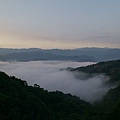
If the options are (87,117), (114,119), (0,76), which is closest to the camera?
(114,119)

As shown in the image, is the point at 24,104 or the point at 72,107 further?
the point at 72,107

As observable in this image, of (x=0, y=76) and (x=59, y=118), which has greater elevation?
(x=0, y=76)

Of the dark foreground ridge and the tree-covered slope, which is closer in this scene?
the dark foreground ridge

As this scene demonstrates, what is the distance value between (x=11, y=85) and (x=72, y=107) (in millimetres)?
28563

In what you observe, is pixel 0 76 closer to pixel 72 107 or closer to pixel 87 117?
pixel 72 107

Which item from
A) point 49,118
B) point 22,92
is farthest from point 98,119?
point 22,92

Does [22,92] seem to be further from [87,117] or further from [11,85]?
[87,117]

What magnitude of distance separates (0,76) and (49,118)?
41.4 meters

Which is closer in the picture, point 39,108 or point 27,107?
point 27,107

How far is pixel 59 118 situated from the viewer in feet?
263

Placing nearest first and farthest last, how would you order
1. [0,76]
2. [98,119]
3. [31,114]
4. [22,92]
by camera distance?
1. [98,119]
2. [31,114]
3. [22,92]
4. [0,76]

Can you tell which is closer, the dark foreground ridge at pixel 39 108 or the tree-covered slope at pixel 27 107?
the dark foreground ridge at pixel 39 108

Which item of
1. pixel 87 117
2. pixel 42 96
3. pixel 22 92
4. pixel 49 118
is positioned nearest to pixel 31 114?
pixel 49 118

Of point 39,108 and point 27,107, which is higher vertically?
→ point 27,107
